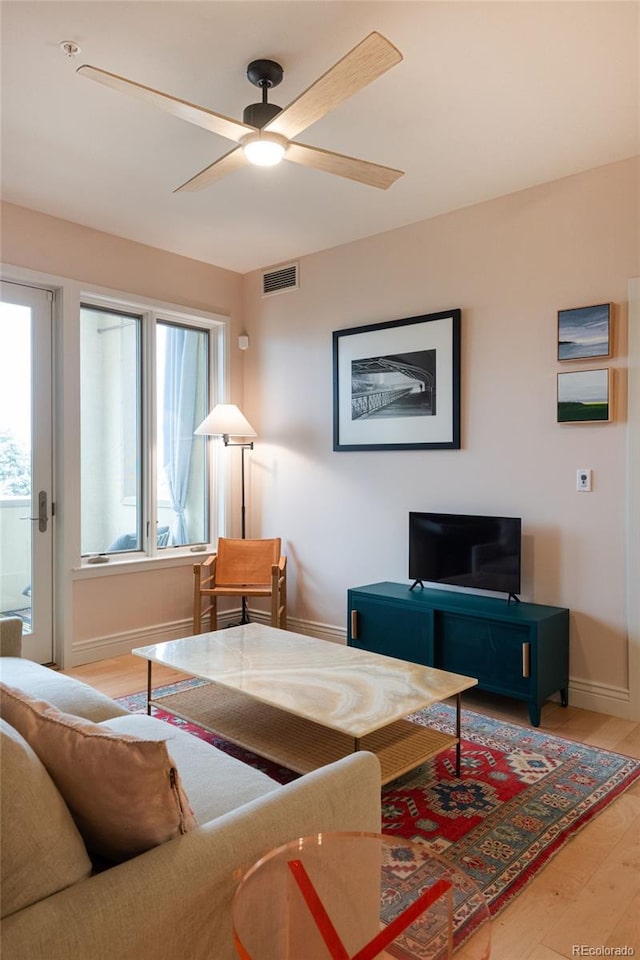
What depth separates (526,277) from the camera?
349 centimetres

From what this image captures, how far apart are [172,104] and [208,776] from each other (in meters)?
2.12

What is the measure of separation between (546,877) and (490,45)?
9.17ft

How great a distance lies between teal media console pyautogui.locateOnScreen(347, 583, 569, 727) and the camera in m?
3.07

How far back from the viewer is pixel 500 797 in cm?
236

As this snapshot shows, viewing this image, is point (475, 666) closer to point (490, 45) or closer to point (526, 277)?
point (526, 277)

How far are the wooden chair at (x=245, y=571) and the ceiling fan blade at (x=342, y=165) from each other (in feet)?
8.30

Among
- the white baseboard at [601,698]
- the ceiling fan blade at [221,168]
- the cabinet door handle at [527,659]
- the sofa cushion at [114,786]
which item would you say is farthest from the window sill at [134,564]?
the sofa cushion at [114,786]

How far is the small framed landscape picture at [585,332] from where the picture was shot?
3.17m

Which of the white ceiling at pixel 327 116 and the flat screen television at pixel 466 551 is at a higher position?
the white ceiling at pixel 327 116

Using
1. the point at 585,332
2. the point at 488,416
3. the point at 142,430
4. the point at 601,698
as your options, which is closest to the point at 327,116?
the point at 585,332

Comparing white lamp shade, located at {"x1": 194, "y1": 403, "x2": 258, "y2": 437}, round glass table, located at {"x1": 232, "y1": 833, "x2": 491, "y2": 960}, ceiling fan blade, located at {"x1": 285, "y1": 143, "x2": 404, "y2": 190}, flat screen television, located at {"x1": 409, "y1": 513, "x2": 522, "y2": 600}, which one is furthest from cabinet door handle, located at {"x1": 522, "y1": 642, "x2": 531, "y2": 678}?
white lamp shade, located at {"x1": 194, "y1": 403, "x2": 258, "y2": 437}

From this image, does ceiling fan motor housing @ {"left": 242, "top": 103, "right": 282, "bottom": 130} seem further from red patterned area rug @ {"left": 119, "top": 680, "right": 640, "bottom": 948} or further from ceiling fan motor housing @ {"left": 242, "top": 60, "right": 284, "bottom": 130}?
red patterned area rug @ {"left": 119, "top": 680, "right": 640, "bottom": 948}

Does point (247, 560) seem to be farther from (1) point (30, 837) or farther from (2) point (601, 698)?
(1) point (30, 837)

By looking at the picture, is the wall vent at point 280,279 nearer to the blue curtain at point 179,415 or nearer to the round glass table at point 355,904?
the blue curtain at point 179,415
